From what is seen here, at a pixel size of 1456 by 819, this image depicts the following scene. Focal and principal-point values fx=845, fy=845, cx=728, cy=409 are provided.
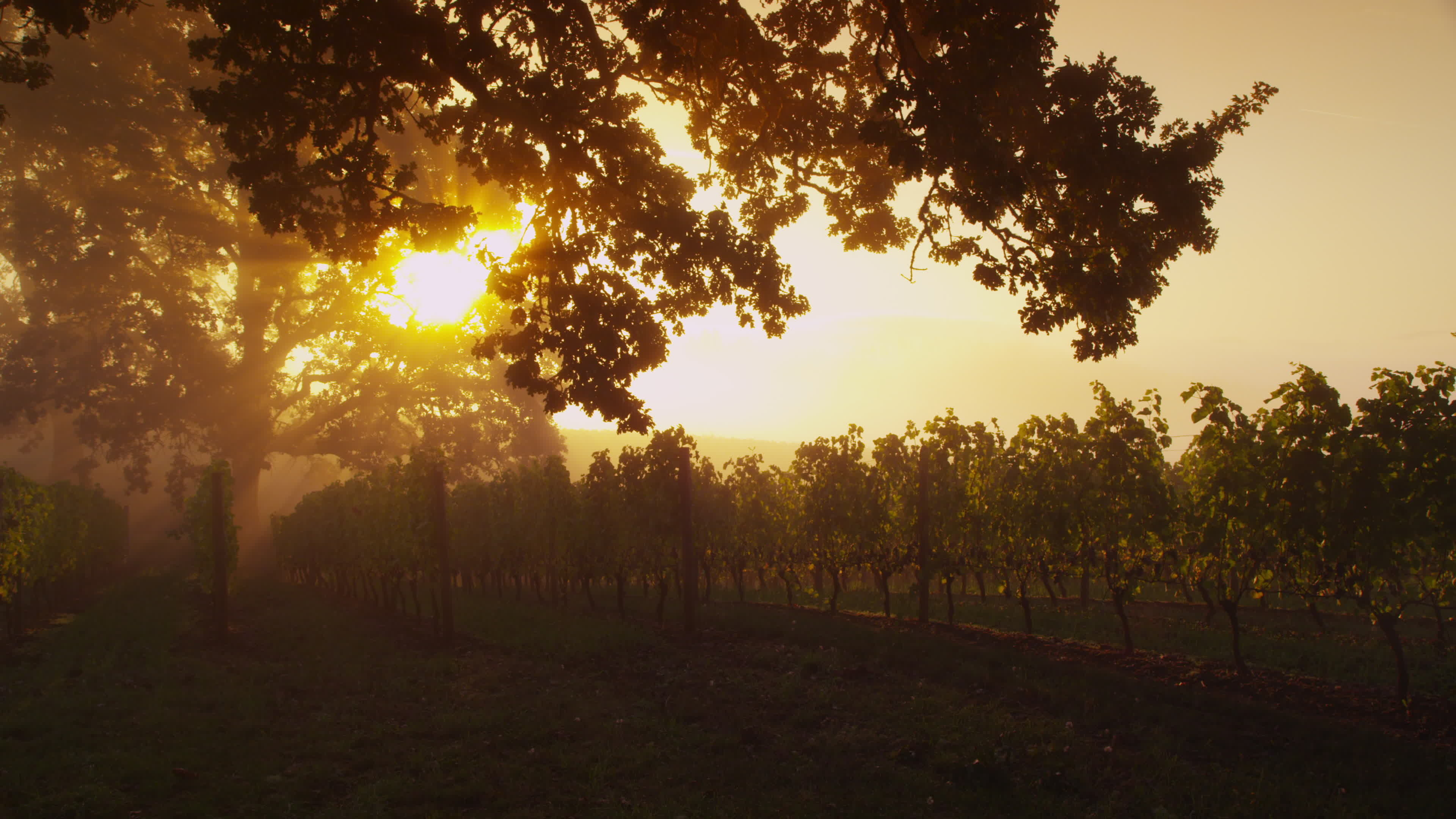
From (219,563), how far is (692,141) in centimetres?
1371

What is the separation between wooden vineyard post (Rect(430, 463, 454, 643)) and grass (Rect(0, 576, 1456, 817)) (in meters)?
1.27

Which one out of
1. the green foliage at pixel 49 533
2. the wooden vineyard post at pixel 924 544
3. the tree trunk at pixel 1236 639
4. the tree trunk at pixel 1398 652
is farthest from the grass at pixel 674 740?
the green foliage at pixel 49 533

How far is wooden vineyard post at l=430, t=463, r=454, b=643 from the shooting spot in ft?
53.9

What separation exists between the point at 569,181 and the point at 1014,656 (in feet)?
31.8

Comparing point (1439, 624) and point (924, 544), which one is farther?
point (924, 544)

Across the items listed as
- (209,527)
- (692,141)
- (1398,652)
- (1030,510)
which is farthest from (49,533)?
(1398,652)

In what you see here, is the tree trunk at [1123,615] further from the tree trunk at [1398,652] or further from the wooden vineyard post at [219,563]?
the wooden vineyard post at [219,563]

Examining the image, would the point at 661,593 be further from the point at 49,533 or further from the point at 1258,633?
the point at 49,533

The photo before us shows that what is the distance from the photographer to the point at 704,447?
5349 inches

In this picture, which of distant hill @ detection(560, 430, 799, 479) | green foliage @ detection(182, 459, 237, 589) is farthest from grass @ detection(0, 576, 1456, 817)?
distant hill @ detection(560, 430, 799, 479)

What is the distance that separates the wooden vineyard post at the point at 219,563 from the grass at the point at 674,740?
238 centimetres

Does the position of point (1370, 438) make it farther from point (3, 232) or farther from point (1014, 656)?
point (3, 232)

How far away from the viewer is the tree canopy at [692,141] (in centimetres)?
894

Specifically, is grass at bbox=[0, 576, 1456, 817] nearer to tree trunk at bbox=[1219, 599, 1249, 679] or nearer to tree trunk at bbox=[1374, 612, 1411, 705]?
tree trunk at bbox=[1219, 599, 1249, 679]
